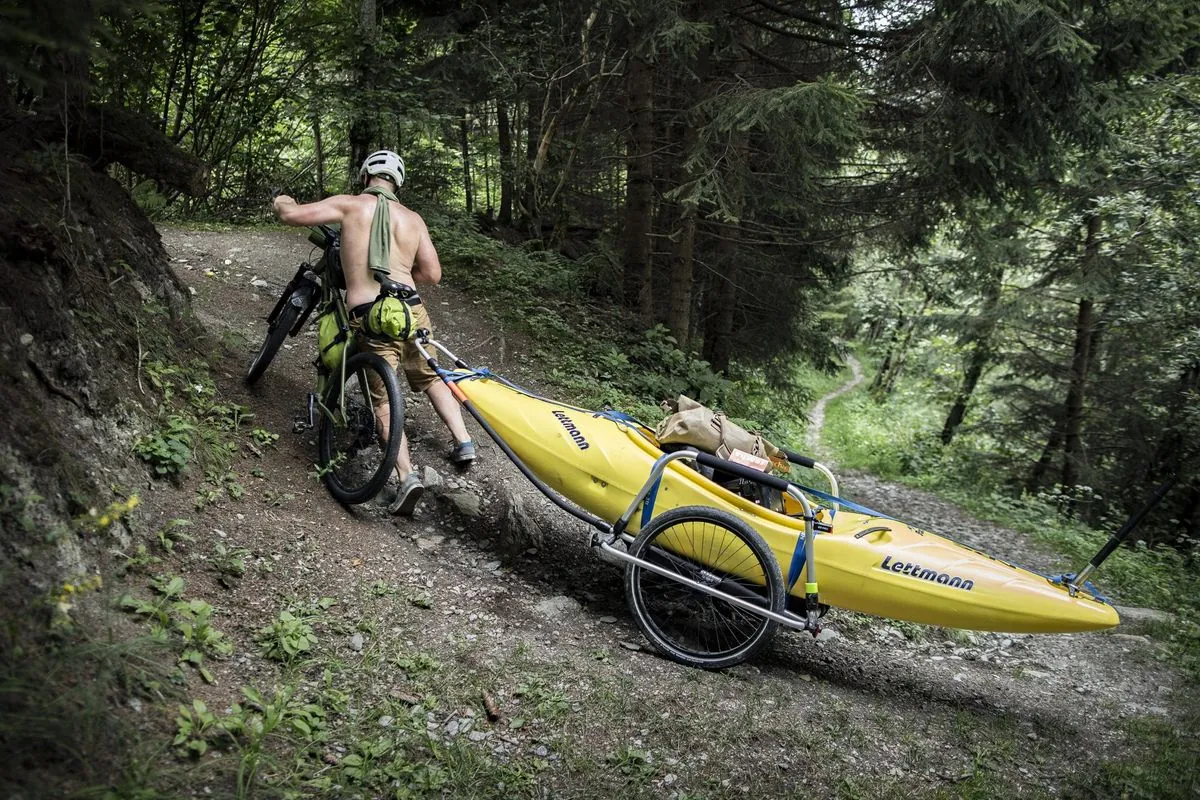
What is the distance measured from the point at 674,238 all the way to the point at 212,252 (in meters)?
5.27

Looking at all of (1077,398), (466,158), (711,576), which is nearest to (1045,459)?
(1077,398)

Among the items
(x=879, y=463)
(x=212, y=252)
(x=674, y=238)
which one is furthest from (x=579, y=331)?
(x=879, y=463)

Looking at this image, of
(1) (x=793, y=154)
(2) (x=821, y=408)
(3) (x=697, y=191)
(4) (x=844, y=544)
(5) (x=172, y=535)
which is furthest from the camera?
(2) (x=821, y=408)

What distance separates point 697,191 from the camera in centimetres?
704

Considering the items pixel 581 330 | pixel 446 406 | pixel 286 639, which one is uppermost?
pixel 581 330

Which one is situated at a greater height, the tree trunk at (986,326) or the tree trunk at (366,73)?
the tree trunk at (366,73)


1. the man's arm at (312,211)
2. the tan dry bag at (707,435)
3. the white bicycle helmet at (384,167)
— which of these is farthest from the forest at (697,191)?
the tan dry bag at (707,435)

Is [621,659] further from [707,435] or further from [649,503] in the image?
[707,435]

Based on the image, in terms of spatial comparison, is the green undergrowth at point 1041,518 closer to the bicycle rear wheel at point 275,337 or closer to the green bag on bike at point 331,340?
the green bag on bike at point 331,340

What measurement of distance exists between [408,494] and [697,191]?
409 cm

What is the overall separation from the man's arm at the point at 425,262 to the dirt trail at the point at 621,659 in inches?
52.1

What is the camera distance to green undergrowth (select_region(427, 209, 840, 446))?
8016 mm

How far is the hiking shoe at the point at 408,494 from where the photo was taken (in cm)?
454

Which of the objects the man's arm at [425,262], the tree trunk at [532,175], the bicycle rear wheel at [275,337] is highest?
the tree trunk at [532,175]
